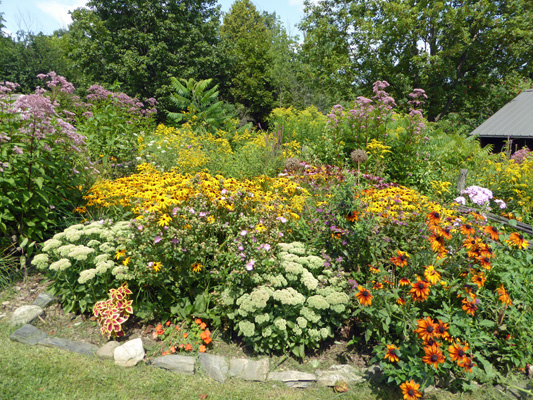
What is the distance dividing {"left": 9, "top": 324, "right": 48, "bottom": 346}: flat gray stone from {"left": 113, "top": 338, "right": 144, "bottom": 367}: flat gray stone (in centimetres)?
79

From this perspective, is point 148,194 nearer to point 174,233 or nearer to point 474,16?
point 174,233

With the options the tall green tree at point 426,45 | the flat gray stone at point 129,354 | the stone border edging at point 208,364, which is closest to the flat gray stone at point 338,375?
the stone border edging at point 208,364

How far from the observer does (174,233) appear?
3.04 metres

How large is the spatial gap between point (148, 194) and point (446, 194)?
4467 mm

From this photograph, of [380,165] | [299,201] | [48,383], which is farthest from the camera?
[380,165]

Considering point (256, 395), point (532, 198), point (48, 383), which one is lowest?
point (256, 395)

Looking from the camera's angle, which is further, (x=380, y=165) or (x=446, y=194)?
(x=380, y=165)

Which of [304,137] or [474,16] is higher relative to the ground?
[474,16]

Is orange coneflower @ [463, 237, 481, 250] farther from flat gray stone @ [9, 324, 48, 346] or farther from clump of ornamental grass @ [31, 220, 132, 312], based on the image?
flat gray stone @ [9, 324, 48, 346]

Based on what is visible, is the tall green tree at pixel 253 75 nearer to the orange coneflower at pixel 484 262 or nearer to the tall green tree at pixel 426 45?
the tall green tree at pixel 426 45

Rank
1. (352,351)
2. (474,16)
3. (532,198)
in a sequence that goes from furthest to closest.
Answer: (474,16) < (532,198) < (352,351)

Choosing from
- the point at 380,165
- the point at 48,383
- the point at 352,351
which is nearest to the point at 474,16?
the point at 380,165

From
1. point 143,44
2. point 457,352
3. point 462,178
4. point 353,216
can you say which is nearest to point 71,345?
point 353,216

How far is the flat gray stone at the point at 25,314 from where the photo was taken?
3.23m
